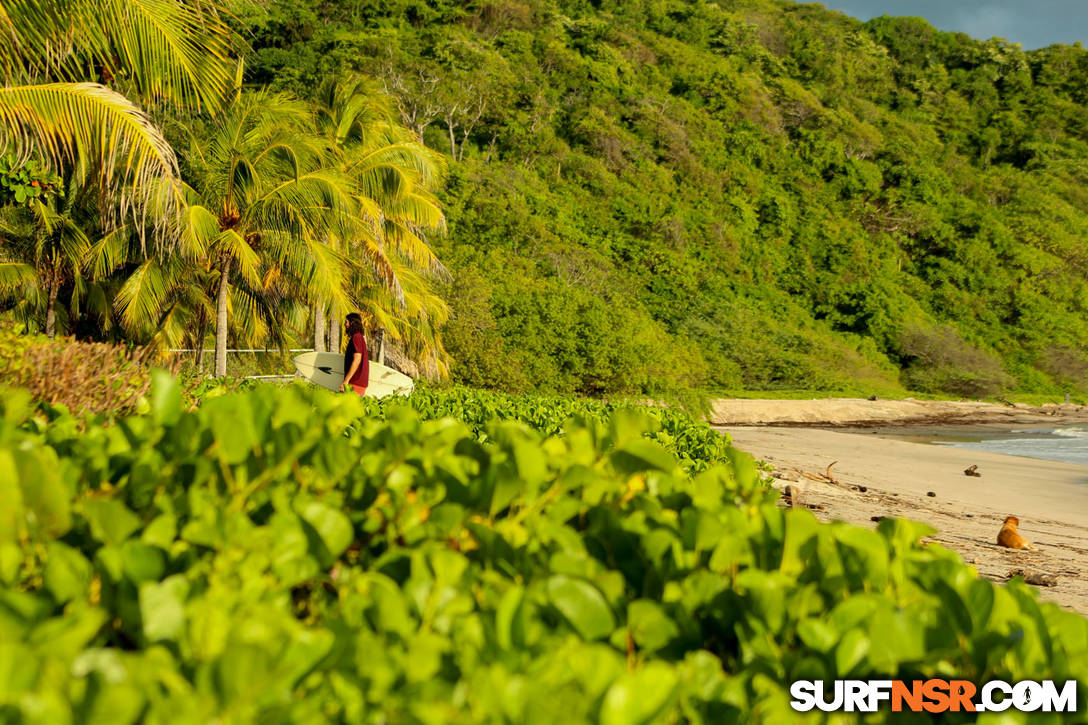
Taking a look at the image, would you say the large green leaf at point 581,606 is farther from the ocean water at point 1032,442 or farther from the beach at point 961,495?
the ocean water at point 1032,442

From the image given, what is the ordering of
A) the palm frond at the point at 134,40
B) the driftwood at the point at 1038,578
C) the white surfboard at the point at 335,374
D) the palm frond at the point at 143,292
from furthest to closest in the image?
the palm frond at the point at 143,292 → the white surfboard at the point at 335,374 → the palm frond at the point at 134,40 → the driftwood at the point at 1038,578

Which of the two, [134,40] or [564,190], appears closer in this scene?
[134,40]

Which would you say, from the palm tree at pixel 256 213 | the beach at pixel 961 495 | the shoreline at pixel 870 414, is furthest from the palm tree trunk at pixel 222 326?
the shoreline at pixel 870 414

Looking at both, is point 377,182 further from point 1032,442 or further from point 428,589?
point 1032,442

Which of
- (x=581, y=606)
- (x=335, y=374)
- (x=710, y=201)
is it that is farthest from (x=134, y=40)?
(x=710, y=201)

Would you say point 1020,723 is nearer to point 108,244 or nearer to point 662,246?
point 108,244

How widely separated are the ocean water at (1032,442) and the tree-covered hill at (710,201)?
8.96m

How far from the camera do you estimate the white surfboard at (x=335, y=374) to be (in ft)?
32.4

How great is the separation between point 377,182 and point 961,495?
11.3 m

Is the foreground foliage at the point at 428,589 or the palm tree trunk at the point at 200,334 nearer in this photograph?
the foreground foliage at the point at 428,589

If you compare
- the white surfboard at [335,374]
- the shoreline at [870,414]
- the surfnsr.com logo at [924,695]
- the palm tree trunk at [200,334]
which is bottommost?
the shoreline at [870,414]

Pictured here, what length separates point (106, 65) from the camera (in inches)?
285

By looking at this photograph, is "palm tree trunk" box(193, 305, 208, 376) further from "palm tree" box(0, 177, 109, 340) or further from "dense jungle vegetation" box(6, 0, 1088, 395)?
"palm tree" box(0, 177, 109, 340)

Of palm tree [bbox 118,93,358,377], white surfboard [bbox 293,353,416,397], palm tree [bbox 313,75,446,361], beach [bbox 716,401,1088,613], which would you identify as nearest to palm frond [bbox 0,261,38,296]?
palm tree [bbox 118,93,358,377]
